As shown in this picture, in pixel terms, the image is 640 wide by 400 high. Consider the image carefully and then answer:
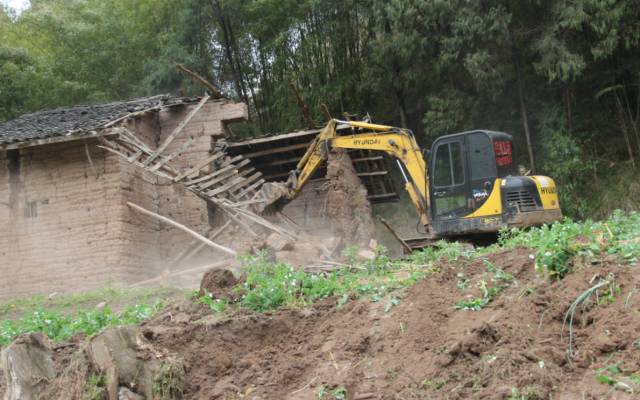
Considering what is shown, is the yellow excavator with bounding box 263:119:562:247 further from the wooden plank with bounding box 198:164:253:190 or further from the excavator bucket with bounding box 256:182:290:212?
the wooden plank with bounding box 198:164:253:190

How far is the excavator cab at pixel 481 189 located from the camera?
11438 millimetres

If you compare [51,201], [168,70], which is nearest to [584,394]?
[51,201]

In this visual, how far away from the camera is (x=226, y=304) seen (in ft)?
23.2

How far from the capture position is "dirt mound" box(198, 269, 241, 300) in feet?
24.5

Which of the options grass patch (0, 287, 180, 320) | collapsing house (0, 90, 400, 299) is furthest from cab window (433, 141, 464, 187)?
grass patch (0, 287, 180, 320)

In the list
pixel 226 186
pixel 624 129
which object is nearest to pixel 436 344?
pixel 226 186

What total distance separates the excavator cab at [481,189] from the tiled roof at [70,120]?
281 inches

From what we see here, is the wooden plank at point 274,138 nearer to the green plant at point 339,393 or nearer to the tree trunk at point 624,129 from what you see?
the tree trunk at point 624,129

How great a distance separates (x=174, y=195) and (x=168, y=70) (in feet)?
27.0

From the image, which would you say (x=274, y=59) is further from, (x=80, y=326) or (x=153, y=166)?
(x=80, y=326)

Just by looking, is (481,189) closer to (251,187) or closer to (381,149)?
(381,149)

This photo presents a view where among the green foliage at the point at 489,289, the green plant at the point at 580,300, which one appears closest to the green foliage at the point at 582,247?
the green foliage at the point at 489,289

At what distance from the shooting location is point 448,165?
40.1ft

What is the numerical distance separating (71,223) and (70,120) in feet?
9.79
